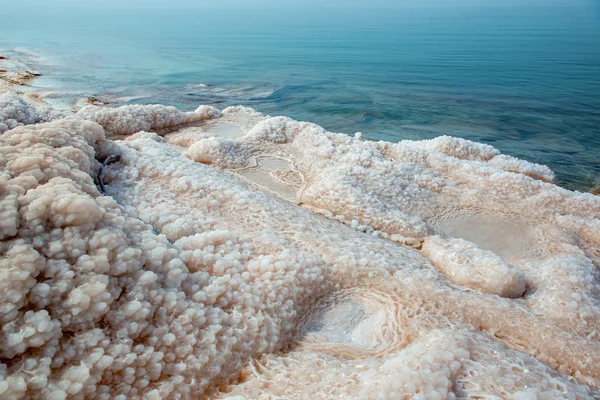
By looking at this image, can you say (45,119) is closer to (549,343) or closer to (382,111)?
(549,343)

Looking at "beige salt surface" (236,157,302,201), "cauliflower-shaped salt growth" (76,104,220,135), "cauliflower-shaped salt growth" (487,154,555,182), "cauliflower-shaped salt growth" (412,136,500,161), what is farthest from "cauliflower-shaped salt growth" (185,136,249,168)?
"cauliflower-shaped salt growth" (487,154,555,182)

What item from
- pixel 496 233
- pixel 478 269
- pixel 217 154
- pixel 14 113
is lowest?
pixel 496 233

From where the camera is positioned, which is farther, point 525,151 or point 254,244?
point 525,151

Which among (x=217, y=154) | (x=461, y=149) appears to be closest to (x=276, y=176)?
(x=217, y=154)

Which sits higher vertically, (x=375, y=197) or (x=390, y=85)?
(x=390, y=85)

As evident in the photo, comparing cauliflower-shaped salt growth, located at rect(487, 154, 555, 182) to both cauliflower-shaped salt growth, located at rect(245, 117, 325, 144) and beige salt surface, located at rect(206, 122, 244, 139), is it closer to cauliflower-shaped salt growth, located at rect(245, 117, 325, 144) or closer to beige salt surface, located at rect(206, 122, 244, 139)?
cauliflower-shaped salt growth, located at rect(245, 117, 325, 144)

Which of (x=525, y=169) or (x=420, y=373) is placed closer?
(x=420, y=373)

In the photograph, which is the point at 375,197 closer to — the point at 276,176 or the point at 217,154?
the point at 276,176

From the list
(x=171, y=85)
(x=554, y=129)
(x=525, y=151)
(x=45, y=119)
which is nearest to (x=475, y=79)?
(x=554, y=129)
